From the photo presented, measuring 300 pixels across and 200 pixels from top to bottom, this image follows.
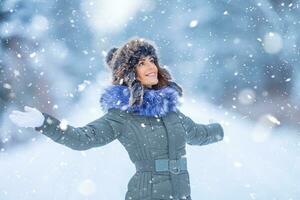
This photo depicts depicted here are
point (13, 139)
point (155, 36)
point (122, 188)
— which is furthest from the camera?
point (155, 36)

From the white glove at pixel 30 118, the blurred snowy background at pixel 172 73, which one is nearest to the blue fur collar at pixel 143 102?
the white glove at pixel 30 118

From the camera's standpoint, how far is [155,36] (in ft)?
36.8

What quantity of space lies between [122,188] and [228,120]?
2891 millimetres

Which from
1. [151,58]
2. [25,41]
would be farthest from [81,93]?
[151,58]

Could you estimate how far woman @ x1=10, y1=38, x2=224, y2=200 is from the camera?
11.1 ft

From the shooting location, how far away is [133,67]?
12.1ft

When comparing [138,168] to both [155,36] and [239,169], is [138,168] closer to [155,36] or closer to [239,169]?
[239,169]

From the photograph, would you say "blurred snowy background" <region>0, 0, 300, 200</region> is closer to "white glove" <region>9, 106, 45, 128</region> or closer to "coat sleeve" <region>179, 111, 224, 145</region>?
"coat sleeve" <region>179, 111, 224, 145</region>

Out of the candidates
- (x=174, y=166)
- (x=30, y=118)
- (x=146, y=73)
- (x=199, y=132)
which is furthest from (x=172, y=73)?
(x=30, y=118)

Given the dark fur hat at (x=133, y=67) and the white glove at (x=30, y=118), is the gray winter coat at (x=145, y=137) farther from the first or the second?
the white glove at (x=30, y=118)

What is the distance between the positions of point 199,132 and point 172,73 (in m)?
6.83

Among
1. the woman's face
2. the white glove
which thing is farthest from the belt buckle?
the white glove

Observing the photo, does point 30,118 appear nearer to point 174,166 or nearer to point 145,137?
point 145,137

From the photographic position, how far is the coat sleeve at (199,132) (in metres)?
3.82
